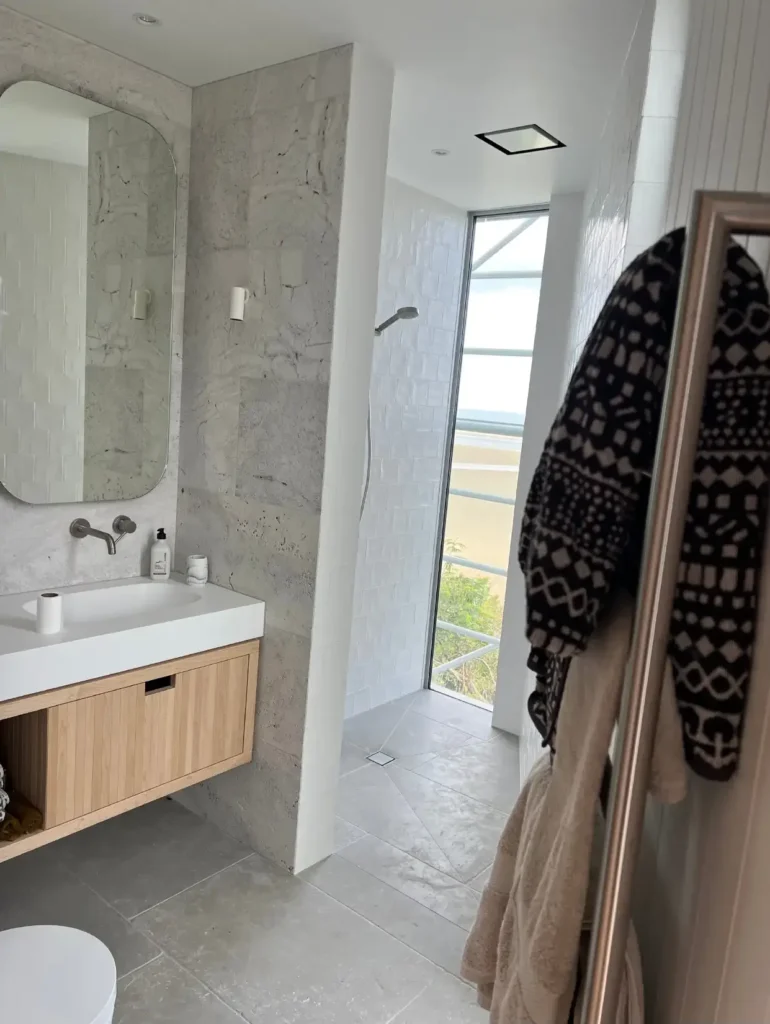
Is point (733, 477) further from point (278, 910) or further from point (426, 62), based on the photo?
point (278, 910)

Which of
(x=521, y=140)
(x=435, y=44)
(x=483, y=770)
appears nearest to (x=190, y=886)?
(x=483, y=770)

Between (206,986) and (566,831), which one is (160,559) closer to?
(206,986)

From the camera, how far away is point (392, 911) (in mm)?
2326

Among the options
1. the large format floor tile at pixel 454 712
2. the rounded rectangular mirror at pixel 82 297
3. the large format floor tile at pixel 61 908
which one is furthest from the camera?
the large format floor tile at pixel 454 712

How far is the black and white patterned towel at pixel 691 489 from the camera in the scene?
2.43ft

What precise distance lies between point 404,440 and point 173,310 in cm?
143

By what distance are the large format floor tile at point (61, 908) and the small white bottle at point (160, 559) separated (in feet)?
3.15

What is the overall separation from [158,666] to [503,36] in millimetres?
1948

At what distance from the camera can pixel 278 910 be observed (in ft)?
7.50

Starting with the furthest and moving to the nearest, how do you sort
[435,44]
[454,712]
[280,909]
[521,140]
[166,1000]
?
[454,712]
[521,140]
[280,909]
[435,44]
[166,1000]

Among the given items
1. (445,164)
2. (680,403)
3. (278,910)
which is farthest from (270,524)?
(680,403)

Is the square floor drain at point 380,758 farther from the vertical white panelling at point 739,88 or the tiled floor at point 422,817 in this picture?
the vertical white panelling at point 739,88

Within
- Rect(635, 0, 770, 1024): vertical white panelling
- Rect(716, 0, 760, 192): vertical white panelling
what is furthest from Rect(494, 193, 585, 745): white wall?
Rect(716, 0, 760, 192): vertical white panelling

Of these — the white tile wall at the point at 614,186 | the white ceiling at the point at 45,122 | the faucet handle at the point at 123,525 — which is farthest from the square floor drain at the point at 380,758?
the white ceiling at the point at 45,122
